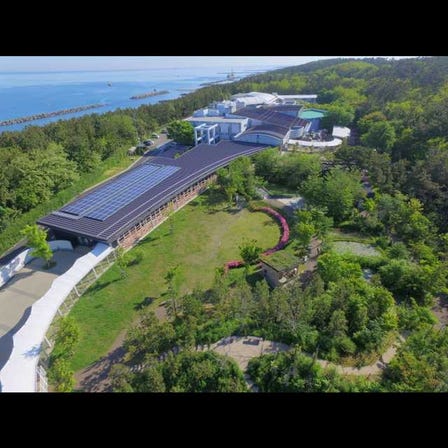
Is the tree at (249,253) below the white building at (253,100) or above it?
below

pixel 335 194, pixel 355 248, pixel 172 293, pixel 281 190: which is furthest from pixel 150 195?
pixel 355 248

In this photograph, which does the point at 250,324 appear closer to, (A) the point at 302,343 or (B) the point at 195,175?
(A) the point at 302,343

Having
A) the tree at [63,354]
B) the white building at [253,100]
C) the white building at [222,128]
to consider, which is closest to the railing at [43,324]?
the tree at [63,354]

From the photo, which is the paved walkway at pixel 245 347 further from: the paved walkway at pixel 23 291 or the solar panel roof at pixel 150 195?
the solar panel roof at pixel 150 195

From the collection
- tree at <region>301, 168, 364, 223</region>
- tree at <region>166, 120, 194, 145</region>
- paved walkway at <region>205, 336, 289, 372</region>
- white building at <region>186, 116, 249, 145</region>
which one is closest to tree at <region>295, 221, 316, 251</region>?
tree at <region>301, 168, 364, 223</region>

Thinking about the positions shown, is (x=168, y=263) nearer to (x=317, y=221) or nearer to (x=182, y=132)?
(x=317, y=221)
